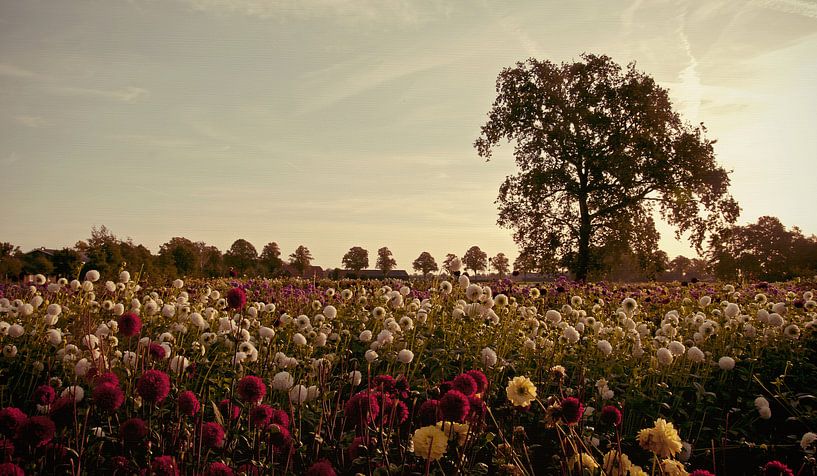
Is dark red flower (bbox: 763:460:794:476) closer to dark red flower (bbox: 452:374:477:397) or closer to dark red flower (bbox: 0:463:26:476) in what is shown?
dark red flower (bbox: 452:374:477:397)

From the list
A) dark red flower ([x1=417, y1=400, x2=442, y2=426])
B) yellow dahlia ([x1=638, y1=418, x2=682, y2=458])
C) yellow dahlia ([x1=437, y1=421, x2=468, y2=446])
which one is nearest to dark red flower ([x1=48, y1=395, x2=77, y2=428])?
dark red flower ([x1=417, y1=400, x2=442, y2=426])

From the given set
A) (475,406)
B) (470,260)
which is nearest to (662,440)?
(475,406)

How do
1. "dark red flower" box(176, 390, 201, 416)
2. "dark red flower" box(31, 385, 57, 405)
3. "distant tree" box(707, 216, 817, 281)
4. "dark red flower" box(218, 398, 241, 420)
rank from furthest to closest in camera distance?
"distant tree" box(707, 216, 817, 281), "dark red flower" box(218, 398, 241, 420), "dark red flower" box(31, 385, 57, 405), "dark red flower" box(176, 390, 201, 416)

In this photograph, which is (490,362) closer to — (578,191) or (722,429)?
(722,429)

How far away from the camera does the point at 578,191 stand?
2583cm

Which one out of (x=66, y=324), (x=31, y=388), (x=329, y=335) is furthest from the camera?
(x=66, y=324)

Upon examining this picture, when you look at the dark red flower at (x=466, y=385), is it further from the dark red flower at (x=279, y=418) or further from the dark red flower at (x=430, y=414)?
the dark red flower at (x=279, y=418)

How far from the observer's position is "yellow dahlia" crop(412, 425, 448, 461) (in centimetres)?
218

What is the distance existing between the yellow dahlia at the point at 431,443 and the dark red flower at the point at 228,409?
4.10 feet

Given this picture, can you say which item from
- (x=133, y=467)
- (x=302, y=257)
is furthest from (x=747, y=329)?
(x=302, y=257)

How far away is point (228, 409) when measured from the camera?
316 centimetres

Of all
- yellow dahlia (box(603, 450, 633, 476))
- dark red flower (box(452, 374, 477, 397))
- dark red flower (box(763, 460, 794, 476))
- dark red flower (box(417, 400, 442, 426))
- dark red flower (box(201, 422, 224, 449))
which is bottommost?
dark red flower (box(201, 422, 224, 449))

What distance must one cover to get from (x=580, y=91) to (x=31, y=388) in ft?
84.2

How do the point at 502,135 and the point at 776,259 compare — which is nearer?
the point at 502,135
